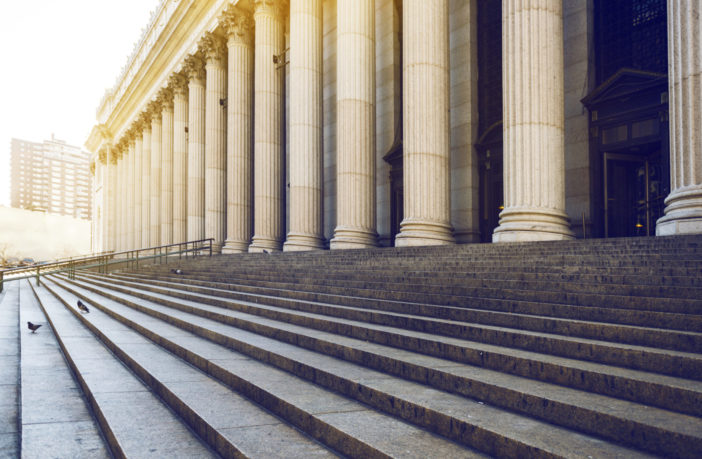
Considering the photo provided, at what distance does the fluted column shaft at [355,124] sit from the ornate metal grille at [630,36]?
24.2ft

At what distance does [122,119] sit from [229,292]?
4549cm

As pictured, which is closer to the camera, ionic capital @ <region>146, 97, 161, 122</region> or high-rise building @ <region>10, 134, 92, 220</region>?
ionic capital @ <region>146, 97, 161, 122</region>

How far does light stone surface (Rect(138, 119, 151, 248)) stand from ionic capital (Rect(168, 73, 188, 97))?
29.3ft

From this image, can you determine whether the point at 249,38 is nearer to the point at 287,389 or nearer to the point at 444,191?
the point at 444,191

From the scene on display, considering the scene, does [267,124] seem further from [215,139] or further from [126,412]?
[126,412]

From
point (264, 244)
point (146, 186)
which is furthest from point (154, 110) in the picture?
point (264, 244)

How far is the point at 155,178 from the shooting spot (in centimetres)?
4184

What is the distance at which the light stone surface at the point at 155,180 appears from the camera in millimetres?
41156

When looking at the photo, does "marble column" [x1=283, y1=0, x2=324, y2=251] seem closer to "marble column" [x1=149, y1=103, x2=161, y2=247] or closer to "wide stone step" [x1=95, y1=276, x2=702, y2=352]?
"wide stone step" [x1=95, y1=276, x2=702, y2=352]

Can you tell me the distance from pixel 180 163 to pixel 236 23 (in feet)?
41.4

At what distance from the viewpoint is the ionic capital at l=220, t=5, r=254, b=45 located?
2706cm

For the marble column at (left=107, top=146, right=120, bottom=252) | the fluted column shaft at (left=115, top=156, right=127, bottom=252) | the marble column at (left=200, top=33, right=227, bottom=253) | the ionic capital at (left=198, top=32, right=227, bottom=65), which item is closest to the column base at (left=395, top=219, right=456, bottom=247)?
the marble column at (left=200, top=33, right=227, bottom=253)

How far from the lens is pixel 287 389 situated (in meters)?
5.39

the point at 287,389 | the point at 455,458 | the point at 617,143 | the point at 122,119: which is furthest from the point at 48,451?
the point at 122,119
